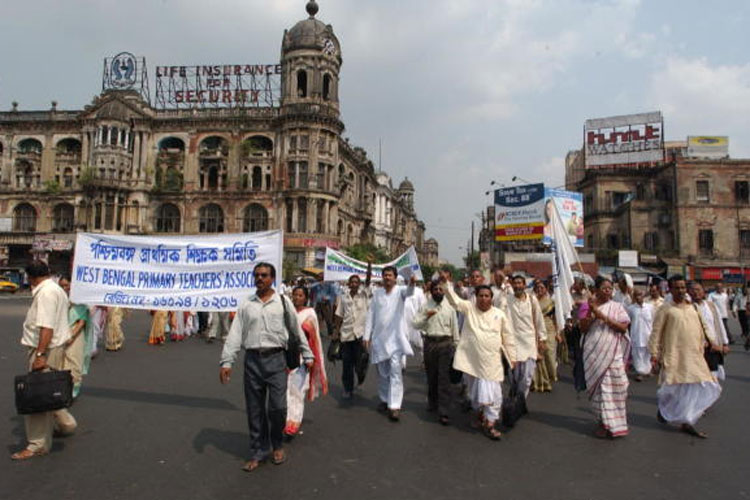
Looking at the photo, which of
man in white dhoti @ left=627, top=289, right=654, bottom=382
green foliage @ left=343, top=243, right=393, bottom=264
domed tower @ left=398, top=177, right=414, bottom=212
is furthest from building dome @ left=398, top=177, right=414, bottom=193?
man in white dhoti @ left=627, top=289, right=654, bottom=382

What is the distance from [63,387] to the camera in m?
4.41

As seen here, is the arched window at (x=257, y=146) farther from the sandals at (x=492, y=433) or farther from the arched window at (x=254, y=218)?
the sandals at (x=492, y=433)

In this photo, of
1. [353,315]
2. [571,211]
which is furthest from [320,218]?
[353,315]

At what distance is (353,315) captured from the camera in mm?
7066

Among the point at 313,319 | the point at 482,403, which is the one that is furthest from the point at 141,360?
the point at 482,403

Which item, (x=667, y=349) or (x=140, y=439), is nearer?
(x=140, y=439)

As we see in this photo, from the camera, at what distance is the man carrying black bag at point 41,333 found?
175 inches

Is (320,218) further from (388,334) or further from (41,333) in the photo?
(41,333)

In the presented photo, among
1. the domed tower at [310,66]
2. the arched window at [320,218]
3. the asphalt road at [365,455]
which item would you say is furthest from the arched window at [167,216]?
the asphalt road at [365,455]

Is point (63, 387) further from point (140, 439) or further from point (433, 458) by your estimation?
point (433, 458)

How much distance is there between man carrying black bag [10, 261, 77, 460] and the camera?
4.45m

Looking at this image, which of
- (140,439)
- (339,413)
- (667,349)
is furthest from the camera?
(339,413)

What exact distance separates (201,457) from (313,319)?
1738 mm

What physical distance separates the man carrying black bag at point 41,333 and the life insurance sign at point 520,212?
103 feet
